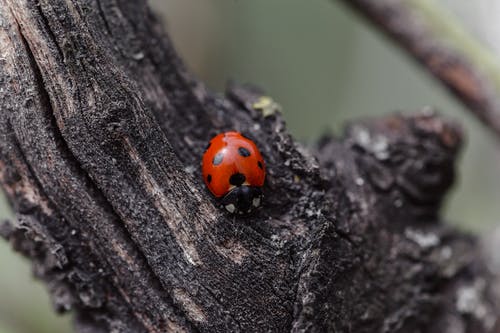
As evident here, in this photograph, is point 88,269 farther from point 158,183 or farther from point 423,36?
point 423,36

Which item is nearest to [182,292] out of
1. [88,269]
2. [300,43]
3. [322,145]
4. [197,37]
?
[88,269]

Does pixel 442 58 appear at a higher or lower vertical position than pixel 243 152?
higher

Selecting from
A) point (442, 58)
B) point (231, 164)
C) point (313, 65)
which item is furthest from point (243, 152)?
point (313, 65)

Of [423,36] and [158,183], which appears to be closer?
[158,183]

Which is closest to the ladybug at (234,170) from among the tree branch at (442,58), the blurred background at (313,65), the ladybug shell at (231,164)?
the ladybug shell at (231,164)

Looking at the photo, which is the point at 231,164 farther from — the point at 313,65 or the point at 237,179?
the point at 313,65

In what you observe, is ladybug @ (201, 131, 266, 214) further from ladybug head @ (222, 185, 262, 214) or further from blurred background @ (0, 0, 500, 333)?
blurred background @ (0, 0, 500, 333)
